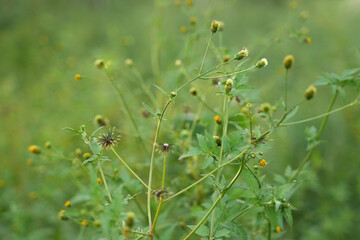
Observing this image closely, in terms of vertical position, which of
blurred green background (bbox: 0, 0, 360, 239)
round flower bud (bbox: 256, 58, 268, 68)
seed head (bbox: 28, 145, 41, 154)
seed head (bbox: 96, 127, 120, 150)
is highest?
blurred green background (bbox: 0, 0, 360, 239)

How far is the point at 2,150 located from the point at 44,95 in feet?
3.14

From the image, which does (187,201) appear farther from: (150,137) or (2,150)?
(2,150)

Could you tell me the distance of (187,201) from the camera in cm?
154

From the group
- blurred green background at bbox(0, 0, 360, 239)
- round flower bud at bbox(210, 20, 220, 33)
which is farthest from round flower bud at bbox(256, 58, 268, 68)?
blurred green background at bbox(0, 0, 360, 239)

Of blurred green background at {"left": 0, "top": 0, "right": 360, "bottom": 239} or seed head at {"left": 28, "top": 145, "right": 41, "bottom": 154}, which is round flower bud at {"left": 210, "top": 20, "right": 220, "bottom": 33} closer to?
blurred green background at {"left": 0, "top": 0, "right": 360, "bottom": 239}

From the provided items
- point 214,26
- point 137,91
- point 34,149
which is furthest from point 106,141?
point 137,91

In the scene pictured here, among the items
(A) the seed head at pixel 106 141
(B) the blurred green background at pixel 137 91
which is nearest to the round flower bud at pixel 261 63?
(B) the blurred green background at pixel 137 91

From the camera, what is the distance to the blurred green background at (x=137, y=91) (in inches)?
82.3

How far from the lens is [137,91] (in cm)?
189

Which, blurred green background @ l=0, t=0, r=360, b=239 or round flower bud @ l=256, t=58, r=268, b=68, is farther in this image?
blurred green background @ l=0, t=0, r=360, b=239

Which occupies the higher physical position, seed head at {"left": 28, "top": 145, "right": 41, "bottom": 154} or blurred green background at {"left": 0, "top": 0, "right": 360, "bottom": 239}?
blurred green background at {"left": 0, "top": 0, "right": 360, "bottom": 239}

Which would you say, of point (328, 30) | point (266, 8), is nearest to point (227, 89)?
point (328, 30)

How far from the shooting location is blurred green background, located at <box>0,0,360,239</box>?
2.09 metres

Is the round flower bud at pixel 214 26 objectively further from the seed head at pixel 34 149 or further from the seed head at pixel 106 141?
the seed head at pixel 34 149
